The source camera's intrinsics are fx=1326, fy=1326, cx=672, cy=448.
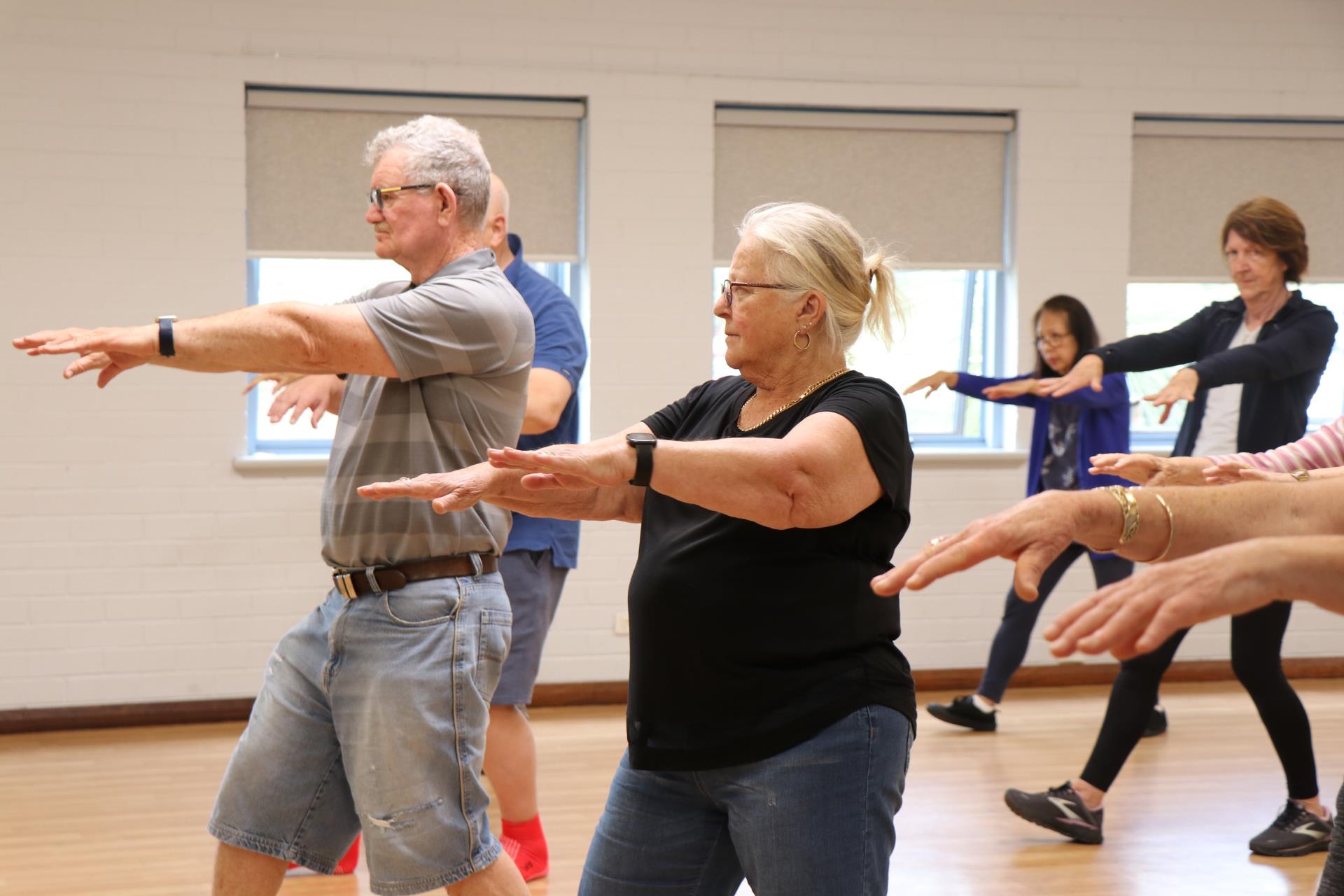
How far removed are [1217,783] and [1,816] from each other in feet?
12.7

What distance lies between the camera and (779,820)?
64.9 inches

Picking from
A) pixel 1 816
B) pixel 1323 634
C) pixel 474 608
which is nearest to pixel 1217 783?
pixel 1323 634

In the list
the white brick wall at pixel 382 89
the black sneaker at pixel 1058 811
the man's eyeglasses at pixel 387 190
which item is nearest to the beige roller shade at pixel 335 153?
the white brick wall at pixel 382 89

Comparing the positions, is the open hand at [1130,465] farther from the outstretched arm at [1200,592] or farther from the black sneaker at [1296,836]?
the black sneaker at [1296,836]

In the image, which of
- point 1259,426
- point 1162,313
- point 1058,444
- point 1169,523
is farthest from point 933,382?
point 1169,523

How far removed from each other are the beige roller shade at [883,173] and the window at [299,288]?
895mm

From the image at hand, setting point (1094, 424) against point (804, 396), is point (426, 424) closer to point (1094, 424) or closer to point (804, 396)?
point (804, 396)

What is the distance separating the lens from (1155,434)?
21.0 feet

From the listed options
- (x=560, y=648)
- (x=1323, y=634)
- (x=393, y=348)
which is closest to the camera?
(x=393, y=348)

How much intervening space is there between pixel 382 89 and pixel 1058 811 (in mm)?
3780

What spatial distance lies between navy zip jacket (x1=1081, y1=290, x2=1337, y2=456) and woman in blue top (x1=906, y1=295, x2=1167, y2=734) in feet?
3.16

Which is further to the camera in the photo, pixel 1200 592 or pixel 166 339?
pixel 166 339

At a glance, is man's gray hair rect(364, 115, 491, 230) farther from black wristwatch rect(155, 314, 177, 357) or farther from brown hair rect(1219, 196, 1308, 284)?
brown hair rect(1219, 196, 1308, 284)

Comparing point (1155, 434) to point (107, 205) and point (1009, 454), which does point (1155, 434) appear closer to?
point (1009, 454)
